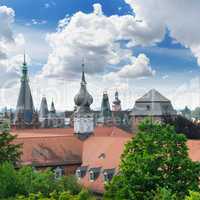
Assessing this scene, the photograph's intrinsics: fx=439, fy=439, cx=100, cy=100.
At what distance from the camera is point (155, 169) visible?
26719 millimetres

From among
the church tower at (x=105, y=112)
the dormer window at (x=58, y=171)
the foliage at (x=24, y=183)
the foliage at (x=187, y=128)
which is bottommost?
the dormer window at (x=58, y=171)

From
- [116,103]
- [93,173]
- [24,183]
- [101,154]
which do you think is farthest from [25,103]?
[24,183]

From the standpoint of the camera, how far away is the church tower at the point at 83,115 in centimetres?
6475

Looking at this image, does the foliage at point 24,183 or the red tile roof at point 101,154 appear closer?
the foliage at point 24,183

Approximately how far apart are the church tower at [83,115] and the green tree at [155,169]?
3577 cm

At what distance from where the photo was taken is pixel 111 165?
50.1m

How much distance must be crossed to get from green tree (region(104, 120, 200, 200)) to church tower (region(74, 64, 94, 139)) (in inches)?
1408

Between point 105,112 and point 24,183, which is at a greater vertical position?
point 105,112

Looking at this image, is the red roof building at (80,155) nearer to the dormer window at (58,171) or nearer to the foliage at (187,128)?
the dormer window at (58,171)

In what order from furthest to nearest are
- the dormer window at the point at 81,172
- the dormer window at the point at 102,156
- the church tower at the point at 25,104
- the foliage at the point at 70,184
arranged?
the church tower at the point at 25,104
the dormer window at the point at 102,156
the dormer window at the point at 81,172
the foliage at the point at 70,184

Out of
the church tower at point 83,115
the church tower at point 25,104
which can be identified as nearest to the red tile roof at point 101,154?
the church tower at point 83,115

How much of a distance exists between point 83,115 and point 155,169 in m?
40.3

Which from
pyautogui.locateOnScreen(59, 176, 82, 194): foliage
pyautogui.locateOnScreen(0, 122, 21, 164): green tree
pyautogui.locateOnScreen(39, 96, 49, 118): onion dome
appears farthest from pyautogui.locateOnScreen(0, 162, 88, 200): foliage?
pyautogui.locateOnScreen(39, 96, 49, 118): onion dome

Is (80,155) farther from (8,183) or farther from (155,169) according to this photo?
(155,169)
